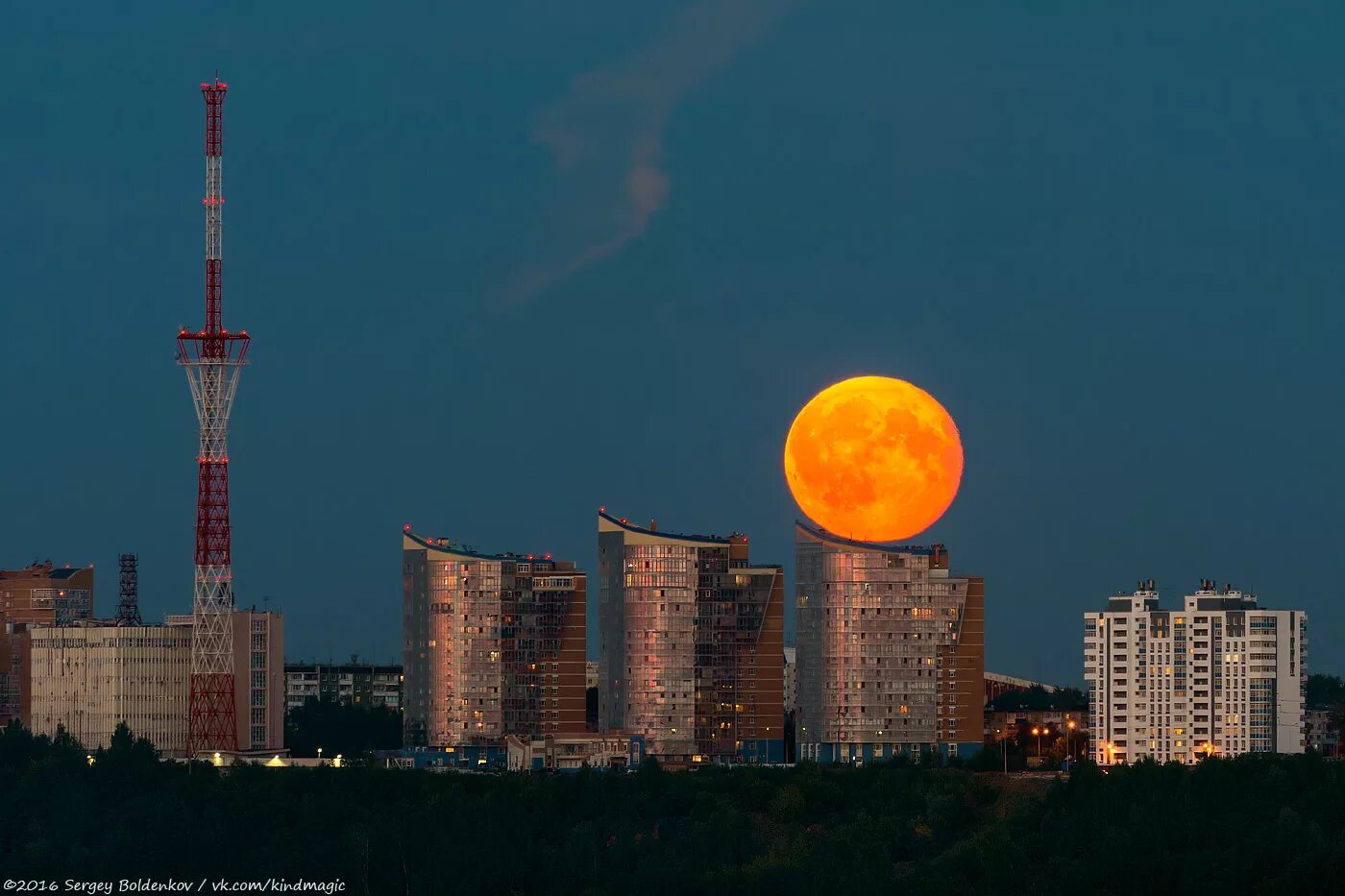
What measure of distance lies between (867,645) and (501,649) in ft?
67.0

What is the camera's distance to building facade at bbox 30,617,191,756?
434ft

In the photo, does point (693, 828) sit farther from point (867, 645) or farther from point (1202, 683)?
point (1202, 683)

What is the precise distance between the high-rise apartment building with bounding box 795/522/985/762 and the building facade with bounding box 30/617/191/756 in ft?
91.1

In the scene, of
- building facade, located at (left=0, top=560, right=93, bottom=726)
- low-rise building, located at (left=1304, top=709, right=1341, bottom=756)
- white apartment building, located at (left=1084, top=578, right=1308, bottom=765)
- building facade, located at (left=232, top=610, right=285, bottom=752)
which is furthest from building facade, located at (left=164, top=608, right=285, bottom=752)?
low-rise building, located at (left=1304, top=709, right=1341, bottom=756)

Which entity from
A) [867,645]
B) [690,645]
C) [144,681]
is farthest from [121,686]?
[867,645]

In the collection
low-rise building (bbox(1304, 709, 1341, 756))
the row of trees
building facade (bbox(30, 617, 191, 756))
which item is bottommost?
the row of trees

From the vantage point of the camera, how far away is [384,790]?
111 meters

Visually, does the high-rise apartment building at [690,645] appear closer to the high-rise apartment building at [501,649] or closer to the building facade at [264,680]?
the high-rise apartment building at [501,649]

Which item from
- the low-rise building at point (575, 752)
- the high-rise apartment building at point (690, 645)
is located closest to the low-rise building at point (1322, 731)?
the high-rise apartment building at point (690, 645)

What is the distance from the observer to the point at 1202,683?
12888cm

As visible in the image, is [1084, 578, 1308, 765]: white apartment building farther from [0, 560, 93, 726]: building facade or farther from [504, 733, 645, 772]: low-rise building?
[0, 560, 93, 726]: building facade

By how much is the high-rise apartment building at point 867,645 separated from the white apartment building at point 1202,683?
22.6ft

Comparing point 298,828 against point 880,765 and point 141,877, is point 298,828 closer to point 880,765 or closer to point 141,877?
Result: point 141,877

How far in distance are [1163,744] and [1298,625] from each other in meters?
7.79
